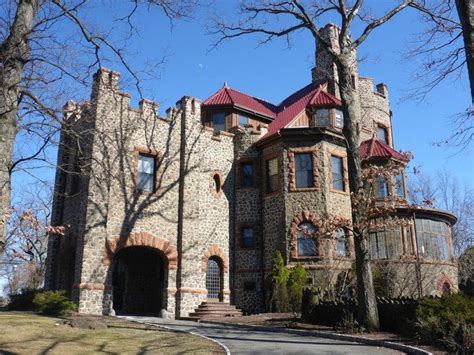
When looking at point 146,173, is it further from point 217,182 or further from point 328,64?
point 328,64

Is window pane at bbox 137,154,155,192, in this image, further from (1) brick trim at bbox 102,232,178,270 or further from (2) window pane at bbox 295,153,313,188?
(2) window pane at bbox 295,153,313,188

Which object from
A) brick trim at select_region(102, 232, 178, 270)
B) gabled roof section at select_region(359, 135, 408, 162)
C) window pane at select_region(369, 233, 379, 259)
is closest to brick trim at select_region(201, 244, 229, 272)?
brick trim at select_region(102, 232, 178, 270)

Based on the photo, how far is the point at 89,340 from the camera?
36.5 feet

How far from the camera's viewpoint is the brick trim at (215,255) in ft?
74.2

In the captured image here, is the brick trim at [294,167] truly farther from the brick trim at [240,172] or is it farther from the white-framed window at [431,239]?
the white-framed window at [431,239]

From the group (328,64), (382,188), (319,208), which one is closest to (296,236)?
(319,208)

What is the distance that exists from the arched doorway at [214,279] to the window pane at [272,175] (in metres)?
4.74

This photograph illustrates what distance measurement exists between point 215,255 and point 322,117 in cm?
994

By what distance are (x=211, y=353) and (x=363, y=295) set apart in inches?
Answer: 234

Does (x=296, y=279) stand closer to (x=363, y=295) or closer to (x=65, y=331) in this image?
(x=363, y=295)

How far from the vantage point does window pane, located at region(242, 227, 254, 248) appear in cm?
2412

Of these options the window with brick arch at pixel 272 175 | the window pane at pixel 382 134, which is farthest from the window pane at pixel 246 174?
the window pane at pixel 382 134

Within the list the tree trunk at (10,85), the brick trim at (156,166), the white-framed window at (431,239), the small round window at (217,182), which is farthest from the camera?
the white-framed window at (431,239)

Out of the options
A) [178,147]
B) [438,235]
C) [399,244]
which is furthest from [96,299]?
[438,235]
